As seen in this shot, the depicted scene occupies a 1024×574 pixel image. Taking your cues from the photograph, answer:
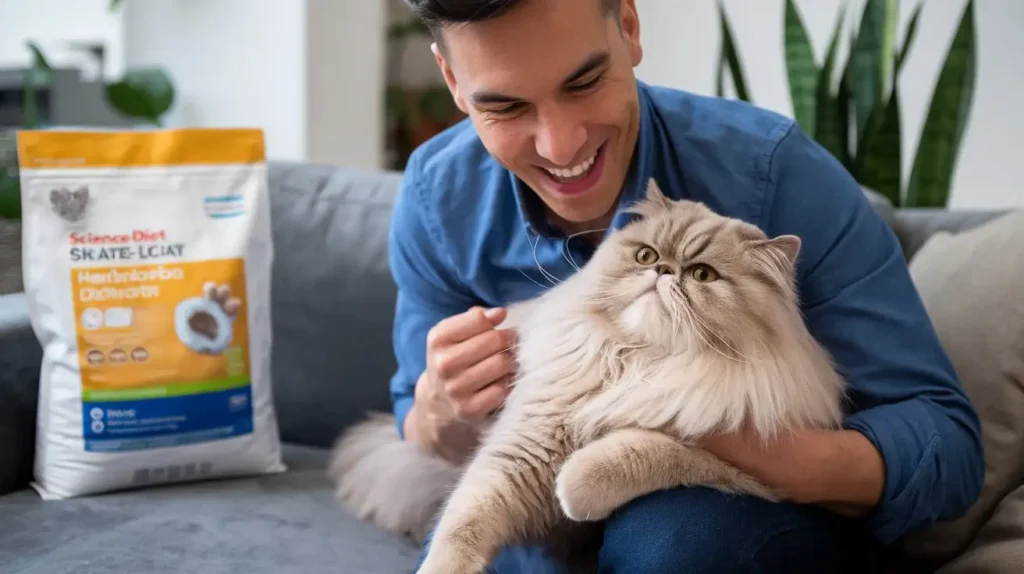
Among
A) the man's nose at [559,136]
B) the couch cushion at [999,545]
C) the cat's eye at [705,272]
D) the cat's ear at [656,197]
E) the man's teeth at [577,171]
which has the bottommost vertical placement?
the couch cushion at [999,545]

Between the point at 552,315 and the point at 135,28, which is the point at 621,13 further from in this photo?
the point at 135,28

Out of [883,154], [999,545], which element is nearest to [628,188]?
[999,545]

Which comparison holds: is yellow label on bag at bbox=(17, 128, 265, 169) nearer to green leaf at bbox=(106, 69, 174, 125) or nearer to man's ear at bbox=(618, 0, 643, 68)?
man's ear at bbox=(618, 0, 643, 68)

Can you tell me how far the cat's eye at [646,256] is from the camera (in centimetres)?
122

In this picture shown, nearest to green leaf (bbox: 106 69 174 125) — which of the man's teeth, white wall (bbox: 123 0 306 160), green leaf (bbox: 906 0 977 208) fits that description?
white wall (bbox: 123 0 306 160)

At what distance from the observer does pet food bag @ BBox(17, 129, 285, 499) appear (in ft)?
5.53

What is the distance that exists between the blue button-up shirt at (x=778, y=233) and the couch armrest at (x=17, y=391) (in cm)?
76

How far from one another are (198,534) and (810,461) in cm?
101

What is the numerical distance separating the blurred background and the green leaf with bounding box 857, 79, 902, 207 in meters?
0.44

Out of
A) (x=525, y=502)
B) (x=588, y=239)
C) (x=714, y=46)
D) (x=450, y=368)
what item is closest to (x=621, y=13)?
(x=588, y=239)

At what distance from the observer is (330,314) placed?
2.05 m

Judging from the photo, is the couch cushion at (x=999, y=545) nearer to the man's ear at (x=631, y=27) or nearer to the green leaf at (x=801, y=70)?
the man's ear at (x=631, y=27)

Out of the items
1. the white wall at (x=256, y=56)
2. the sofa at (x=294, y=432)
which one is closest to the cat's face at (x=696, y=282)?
the sofa at (x=294, y=432)

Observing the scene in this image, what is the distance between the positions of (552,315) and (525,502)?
27cm
